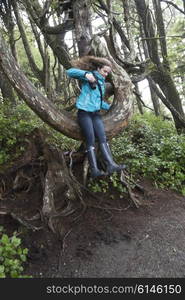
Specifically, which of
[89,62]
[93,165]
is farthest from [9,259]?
[89,62]

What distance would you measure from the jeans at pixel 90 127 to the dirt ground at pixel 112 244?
138 centimetres

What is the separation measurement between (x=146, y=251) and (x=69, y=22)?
5341 mm

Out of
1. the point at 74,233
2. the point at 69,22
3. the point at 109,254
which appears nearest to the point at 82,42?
the point at 69,22

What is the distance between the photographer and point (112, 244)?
3965mm

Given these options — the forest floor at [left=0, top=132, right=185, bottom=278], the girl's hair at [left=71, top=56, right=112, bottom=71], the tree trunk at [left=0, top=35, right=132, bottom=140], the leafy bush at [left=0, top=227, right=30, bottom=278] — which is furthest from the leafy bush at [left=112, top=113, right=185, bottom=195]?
the leafy bush at [left=0, top=227, right=30, bottom=278]

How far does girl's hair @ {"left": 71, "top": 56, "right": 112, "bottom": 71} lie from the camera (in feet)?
14.6

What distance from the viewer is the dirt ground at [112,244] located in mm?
3439

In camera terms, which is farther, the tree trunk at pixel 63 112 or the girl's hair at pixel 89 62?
the girl's hair at pixel 89 62

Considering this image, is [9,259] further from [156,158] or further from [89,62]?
[156,158]

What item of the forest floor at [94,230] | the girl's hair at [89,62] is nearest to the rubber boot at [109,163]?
the forest floor at [94,230]

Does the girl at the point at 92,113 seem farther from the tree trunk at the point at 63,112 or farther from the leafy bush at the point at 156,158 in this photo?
the leafy bush at the point at 156,158

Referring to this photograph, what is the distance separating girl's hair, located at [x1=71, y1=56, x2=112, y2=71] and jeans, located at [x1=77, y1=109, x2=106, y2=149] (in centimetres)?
91

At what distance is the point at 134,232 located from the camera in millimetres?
4270

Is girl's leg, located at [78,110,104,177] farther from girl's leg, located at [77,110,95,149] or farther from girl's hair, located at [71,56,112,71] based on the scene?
girl's hair, located at [71,56,112,71]
